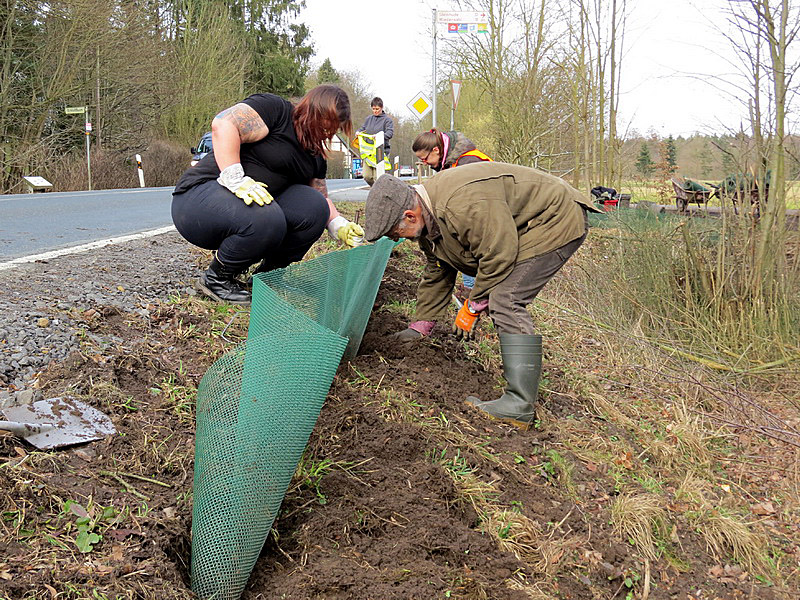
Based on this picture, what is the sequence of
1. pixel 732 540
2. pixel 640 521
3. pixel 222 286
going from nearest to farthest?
pixel 640 521, pixel 732 540, pixel 222 286

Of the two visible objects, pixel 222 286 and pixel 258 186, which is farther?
pixel 222 286

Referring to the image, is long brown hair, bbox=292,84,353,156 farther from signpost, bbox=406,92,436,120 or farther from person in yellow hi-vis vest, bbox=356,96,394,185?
signpost, bbox=406,92,436,120

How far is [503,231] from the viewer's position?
9.84ft

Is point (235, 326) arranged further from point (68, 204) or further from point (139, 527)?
Result: point (68, 204)

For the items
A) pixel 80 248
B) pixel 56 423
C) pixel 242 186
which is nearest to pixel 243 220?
pixel 242 186

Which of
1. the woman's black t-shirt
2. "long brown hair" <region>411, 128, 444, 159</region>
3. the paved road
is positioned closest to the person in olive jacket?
the woman's black t-shirt

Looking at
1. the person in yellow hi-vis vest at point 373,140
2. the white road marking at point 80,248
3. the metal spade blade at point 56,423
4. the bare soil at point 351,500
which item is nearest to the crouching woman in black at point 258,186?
the bare soil at point 351,500

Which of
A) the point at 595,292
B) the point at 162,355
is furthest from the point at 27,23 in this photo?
the point at 162,355

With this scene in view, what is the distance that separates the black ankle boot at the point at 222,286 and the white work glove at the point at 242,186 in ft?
1.50

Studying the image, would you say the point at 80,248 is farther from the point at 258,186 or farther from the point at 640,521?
the point at 640,521

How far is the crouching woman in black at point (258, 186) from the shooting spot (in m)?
3.36

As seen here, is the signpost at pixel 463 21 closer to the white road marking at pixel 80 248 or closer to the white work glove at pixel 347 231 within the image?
the white road marking at pixel 80 248

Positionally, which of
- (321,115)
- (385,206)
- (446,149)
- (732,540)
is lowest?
(732,540)

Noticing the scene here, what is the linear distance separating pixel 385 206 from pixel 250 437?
147 cm
